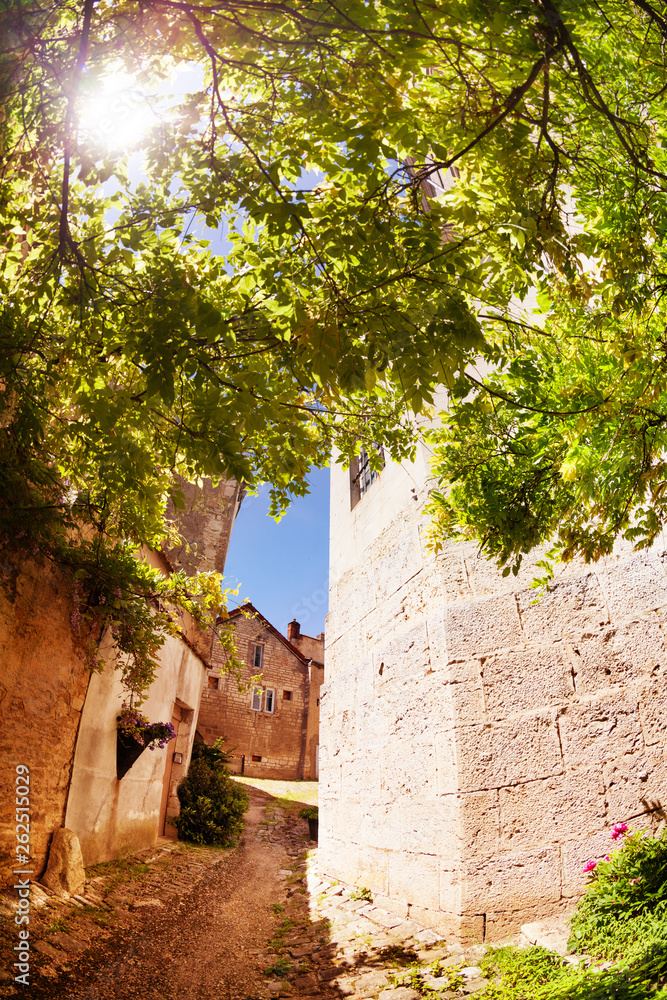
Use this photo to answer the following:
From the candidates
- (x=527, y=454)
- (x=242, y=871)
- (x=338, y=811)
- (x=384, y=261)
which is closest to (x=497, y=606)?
(x=527, y=454)

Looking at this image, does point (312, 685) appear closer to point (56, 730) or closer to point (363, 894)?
point (363, 894)

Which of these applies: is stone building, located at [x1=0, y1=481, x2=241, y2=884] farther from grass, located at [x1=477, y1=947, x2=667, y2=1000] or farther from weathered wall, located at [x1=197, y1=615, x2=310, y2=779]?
weathered wall, located at [x1=197, y1=615, x2=310, y2=779]

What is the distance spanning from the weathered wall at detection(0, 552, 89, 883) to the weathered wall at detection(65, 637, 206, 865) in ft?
0.86

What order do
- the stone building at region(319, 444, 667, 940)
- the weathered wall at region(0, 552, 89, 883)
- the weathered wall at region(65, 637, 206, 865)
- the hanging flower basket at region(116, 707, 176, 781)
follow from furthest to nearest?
the hanging flower basket at region(116, 707, 176, 781)
the weathered wall at region(65, 637, 206, 865)
the stone building at region(319, 444, 667, 940)
the weathered wall at region(0, 552, 89, 883)

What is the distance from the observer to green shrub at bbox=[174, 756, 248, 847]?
8117 mm

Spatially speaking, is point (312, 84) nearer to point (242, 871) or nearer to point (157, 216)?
point (157, 216)

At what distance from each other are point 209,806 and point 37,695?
5.60 meters

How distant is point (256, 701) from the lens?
20219 mm

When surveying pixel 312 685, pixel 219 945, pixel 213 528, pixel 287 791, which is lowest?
pixel 219 945

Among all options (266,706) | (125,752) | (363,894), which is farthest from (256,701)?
(363,894)

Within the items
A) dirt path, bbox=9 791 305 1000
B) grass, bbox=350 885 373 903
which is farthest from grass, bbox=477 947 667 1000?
grass, bbox=350 885 373 903

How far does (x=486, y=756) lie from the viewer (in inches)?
159

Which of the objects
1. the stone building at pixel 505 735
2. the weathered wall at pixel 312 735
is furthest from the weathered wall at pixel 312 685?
the stone building at pixel 505 735

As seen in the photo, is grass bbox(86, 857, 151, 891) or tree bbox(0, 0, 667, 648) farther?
grass bbox(86, 857, 151, 891)
